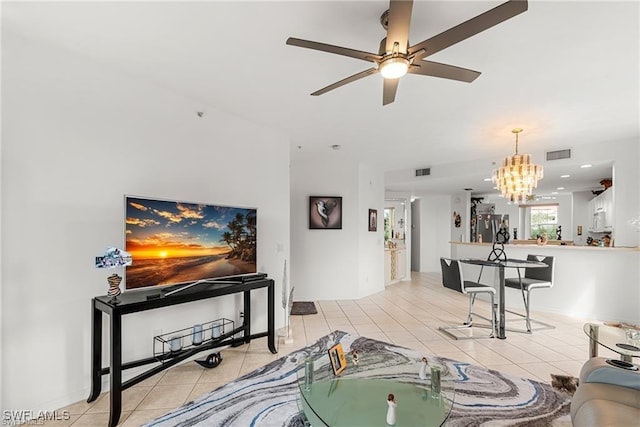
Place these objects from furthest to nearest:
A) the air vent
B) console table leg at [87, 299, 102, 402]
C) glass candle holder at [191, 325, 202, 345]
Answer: the air vent < glass candle holder at [191, 325, 202, 345] < console table leg at [87, 299, 102, 402]

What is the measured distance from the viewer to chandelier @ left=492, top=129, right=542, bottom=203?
4.17 meters

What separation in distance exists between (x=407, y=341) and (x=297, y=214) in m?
3.06

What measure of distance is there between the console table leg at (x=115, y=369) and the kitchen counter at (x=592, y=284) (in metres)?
4.84

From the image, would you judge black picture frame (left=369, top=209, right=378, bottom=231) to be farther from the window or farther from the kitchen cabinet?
the window

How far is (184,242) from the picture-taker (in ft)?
9.30

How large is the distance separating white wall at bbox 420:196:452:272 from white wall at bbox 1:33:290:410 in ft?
25.5

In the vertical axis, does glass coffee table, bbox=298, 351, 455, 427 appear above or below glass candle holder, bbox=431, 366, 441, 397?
below

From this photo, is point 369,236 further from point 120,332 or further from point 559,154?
point 120,332

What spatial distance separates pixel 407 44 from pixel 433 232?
8.40m

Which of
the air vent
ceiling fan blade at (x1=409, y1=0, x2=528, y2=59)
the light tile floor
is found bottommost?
the light tile floor

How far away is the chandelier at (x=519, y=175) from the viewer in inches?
164

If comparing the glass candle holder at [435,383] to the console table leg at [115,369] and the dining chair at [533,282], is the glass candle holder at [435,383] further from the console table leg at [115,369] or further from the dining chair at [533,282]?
the dining chair at [533,282]

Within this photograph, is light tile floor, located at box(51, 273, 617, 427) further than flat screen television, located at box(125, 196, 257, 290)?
No

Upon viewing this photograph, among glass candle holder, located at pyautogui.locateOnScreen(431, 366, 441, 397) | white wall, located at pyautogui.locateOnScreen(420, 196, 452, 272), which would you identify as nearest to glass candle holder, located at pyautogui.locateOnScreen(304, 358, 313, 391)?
glass candle holder, located at pyautogui.locateOnScreen(431, 366, 441, 397)
